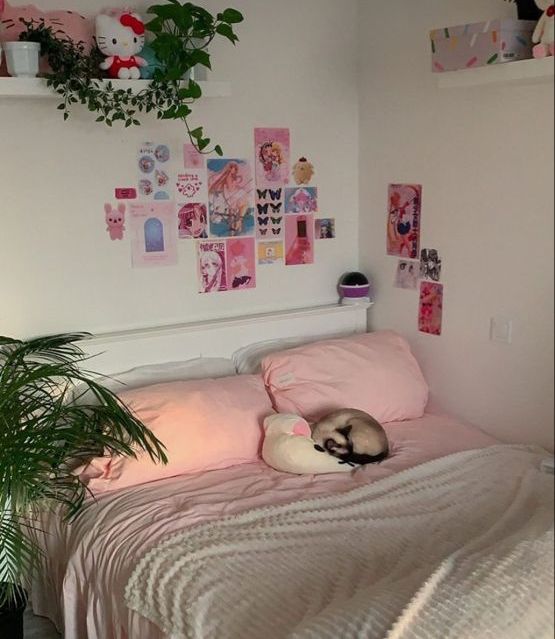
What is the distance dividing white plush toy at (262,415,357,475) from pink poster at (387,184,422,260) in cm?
74

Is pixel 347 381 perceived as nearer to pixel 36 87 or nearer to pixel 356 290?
pixel 356 290

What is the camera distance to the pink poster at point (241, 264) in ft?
9.65

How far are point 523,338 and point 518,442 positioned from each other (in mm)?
547

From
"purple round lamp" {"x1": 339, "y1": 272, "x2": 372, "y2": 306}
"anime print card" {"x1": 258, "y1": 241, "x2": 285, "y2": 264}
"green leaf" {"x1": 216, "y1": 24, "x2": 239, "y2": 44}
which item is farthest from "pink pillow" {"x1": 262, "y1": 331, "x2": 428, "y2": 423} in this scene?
"green leaf" {"x1": 216, "y1": 24, "x2": 239, "y2": 44}

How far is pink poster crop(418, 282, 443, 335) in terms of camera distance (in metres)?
2.54

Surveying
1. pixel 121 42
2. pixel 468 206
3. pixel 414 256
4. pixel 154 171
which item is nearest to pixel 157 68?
pixel 121 42

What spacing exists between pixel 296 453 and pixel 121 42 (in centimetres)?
136

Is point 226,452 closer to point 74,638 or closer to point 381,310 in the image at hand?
point 74,638

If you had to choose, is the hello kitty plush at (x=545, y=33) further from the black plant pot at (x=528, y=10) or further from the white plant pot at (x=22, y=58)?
the white plant pot at (x=22, y=58)

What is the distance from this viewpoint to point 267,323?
298cm

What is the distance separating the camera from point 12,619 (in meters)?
2.29

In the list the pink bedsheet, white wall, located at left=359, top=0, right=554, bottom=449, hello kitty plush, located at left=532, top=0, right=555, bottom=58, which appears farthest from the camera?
the pink bedsheet

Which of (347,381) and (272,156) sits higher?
(272,156)

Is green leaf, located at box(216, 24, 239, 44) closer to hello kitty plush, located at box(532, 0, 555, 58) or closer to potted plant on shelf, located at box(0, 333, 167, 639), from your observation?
hello kitty plush, located at box(532, 0, 555, 58)
